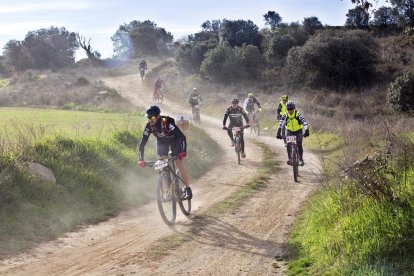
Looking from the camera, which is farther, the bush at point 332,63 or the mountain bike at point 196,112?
the bush at point 332,63

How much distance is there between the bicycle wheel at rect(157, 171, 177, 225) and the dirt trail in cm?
20

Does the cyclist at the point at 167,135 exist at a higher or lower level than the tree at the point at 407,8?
lower

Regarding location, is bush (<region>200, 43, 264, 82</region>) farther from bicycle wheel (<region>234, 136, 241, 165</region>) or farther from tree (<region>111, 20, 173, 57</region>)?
tree (<region>111, 20, 173, 57</region>)

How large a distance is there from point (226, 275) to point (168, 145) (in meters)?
4.05

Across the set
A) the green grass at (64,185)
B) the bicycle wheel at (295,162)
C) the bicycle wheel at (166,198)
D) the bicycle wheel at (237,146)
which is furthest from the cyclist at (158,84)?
the bicycle wheel at (166,198)

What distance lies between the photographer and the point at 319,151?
65.2 ft

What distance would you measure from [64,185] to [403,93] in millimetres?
25854

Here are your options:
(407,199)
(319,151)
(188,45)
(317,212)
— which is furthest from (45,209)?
(188,45)

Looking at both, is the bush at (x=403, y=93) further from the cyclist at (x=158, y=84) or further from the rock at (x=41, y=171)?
the rock at (x=41, y=171)

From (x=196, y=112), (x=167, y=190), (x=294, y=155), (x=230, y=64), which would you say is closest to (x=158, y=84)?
(x=230, y=64)

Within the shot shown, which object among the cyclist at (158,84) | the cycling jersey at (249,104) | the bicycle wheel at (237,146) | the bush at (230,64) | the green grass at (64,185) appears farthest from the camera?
the bush at (230,64)

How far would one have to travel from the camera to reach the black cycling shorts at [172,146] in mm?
9789

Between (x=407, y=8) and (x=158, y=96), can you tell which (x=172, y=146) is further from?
(x=158, y=96)

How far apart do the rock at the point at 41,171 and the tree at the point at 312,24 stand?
52542 mm
